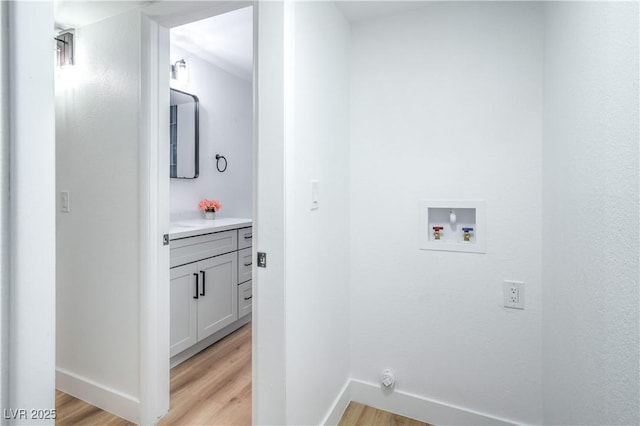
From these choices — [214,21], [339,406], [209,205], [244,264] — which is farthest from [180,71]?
[339,406]

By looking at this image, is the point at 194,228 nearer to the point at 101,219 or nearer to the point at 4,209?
the point at 101,219

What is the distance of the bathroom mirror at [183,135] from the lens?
279 cm

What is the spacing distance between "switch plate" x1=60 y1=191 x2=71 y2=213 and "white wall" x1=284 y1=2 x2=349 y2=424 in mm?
1488

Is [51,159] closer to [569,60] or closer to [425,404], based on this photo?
[569,60]

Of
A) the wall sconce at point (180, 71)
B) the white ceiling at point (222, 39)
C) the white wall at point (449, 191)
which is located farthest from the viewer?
the wall sconce at point (180, 71)

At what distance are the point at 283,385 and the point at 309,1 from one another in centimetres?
157

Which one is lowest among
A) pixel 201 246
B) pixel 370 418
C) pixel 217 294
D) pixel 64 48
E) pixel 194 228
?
pixel 370 418

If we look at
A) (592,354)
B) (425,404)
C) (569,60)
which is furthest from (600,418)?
(569,60)

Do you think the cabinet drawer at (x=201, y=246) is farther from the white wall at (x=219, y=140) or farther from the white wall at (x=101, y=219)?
the white wall at (x=219, y=140)

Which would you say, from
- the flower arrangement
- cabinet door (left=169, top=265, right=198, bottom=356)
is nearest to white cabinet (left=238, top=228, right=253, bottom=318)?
the flower arrangement

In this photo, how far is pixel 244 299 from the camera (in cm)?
297

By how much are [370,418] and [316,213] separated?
116cm

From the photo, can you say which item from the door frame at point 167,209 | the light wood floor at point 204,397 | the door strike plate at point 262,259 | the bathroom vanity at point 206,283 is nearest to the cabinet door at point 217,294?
the bathroom vanity at point 206,283

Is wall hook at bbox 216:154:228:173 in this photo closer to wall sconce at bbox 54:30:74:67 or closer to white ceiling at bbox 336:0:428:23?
wall sconce at bbox 54:30:74:67
